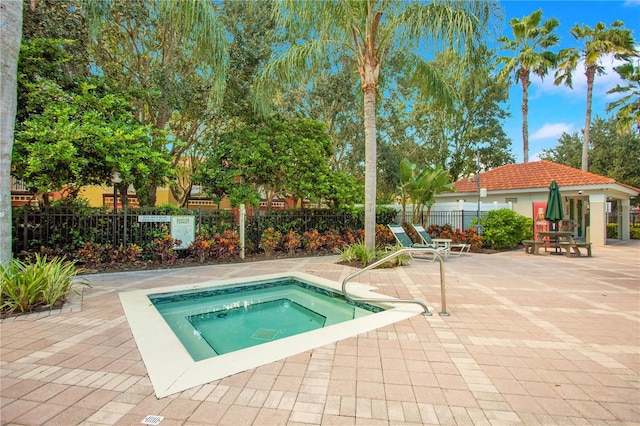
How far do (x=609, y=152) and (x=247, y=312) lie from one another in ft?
107

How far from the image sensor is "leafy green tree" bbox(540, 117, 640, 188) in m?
23.7

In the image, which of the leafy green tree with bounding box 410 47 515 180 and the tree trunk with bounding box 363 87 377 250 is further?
the leafy green tree with bounding box 410 47 515 180

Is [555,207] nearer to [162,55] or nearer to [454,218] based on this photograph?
[454,218]

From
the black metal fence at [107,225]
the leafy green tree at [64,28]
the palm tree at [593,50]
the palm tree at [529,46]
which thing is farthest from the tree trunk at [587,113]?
the leafy green tree at [64,28]

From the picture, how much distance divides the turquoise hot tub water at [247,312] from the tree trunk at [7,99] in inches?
107

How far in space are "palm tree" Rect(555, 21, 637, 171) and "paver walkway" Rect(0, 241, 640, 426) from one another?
22.4 metres

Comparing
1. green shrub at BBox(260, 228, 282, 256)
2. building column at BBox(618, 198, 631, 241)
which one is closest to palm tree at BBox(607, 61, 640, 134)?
building column at BBox(618, 198, 631, 241)

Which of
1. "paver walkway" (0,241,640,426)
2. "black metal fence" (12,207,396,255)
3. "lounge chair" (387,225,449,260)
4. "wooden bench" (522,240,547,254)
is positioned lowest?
"paver walkway" (0,241,640,426)

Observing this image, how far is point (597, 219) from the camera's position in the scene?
617 inches

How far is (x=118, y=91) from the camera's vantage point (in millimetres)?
8914

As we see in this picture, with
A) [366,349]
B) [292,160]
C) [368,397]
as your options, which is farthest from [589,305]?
[292,160]

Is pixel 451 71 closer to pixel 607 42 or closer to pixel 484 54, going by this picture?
pixel 484 54

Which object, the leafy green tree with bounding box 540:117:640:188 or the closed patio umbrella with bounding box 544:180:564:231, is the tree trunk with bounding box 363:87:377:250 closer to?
the closed patio umbrella with bounding box 544:180:564:231

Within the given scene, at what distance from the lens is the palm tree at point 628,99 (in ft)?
61.0
